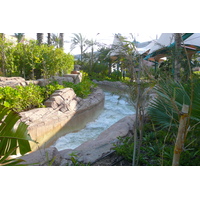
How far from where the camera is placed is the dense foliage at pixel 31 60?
7.39m

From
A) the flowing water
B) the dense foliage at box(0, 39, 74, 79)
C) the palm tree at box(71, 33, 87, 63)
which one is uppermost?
the palm tree at box(71, 33, 87, 63)

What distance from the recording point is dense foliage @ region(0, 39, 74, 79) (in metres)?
7.39

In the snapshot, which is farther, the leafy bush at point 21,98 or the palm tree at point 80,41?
the palm tree at point 80,41

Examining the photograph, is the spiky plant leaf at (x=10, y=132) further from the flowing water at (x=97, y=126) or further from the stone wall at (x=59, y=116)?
the stone wall at (x=59, y=116)

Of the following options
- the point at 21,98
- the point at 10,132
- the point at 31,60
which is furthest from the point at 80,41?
the point at 10,132

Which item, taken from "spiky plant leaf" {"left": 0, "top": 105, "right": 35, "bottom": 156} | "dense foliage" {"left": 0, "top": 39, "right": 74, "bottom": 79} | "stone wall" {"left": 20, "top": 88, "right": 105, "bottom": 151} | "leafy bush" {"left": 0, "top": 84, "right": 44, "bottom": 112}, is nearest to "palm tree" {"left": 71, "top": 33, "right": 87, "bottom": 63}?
"stone wall" {"left": 20, "top": 88, "right": 105, "bottom": 151}

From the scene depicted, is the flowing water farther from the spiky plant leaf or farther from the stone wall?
the spiky plant leaf

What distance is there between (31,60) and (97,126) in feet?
12.0

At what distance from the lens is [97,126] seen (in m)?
5.54

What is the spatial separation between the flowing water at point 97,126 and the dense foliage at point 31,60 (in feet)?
6.99

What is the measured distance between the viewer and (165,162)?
238 cm

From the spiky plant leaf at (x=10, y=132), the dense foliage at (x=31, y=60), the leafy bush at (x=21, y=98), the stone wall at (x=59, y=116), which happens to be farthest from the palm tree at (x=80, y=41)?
the spiky plant leaf at (x=10, y=132)

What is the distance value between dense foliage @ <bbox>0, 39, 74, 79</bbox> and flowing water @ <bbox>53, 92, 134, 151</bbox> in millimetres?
2129
